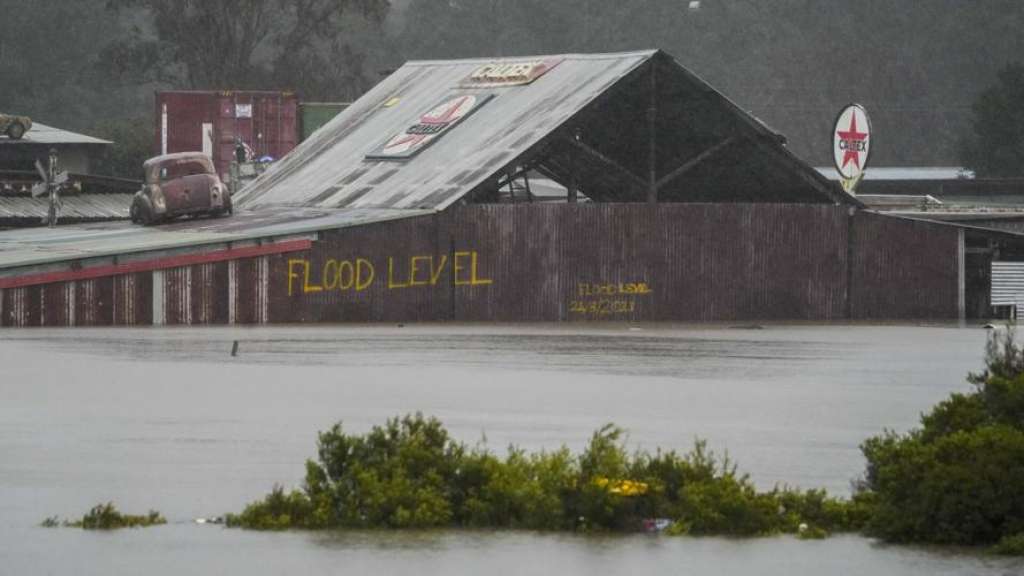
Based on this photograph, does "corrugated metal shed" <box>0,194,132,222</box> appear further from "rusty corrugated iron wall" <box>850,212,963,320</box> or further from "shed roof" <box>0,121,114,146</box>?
"rusty corrugated iron wall" <box>850,212,963,320</box>

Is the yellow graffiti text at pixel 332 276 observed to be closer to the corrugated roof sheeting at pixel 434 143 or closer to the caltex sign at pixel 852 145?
the corrugated roof sheeting at pixel 434 143

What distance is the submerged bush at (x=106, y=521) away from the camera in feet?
48.4

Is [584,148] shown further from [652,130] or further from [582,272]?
[582,272]

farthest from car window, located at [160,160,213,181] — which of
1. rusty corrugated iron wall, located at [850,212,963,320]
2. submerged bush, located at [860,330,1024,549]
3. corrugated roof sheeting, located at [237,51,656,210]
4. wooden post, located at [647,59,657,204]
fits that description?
submerged bush, located at [860,330,1024,549]

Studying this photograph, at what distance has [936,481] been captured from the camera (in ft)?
45.8

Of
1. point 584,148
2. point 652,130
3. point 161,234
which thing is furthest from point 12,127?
point 652,130

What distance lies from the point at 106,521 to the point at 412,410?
8222 millimetres

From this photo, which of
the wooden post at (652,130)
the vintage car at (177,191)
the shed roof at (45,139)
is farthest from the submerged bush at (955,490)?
the shed roof at (45,139)

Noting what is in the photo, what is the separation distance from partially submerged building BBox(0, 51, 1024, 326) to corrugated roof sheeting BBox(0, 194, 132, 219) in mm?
10343

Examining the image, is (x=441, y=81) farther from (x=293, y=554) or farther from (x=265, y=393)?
(x=293, y=554)

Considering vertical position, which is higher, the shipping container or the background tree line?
the background tree line

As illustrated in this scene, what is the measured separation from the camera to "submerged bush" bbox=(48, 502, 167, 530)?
48.4ft

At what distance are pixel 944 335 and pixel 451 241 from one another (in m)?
10.8

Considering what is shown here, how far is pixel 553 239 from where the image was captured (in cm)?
4516
